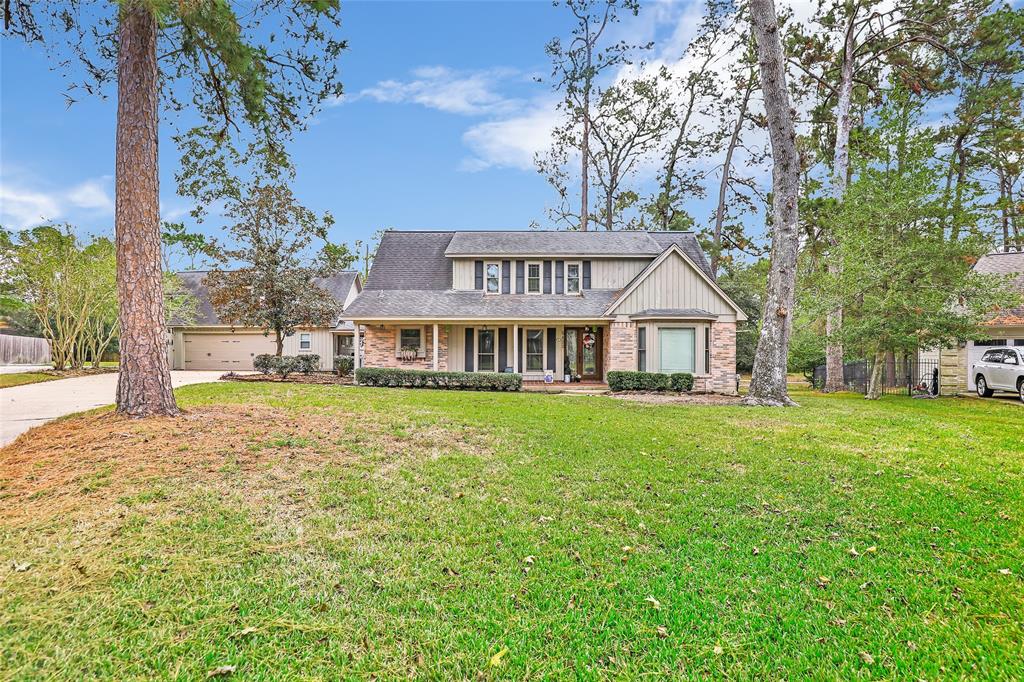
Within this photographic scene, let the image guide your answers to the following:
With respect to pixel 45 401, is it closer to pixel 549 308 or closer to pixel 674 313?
pixel 549 308

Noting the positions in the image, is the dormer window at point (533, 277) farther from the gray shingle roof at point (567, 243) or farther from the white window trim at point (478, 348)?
the white window trim at point (478, 348)

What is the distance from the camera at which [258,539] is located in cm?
354

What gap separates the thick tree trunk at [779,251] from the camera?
11766 millimetres

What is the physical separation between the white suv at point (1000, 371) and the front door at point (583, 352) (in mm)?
12418

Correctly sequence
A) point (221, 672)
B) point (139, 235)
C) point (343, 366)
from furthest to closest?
point (343, 366), point (139, 235), point (221, 672)

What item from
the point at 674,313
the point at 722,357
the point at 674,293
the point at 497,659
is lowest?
the point at 497,659

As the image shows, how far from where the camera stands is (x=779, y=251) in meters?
12.2

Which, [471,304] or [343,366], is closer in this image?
[471,304]

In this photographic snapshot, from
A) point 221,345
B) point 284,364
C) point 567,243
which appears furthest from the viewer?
point 221,345

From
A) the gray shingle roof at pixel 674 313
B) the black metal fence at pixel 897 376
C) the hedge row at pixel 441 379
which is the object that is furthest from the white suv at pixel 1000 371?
the hedge row at pixel 441 379

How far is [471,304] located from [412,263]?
4038 millimetres

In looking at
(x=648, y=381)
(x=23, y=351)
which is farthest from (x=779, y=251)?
(x=23, y=351)

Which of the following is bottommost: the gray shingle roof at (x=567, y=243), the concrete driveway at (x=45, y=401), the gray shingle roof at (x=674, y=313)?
the concrete driveway at (x=45, y=401)

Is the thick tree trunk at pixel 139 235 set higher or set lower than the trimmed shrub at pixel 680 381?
higher
